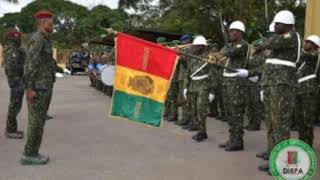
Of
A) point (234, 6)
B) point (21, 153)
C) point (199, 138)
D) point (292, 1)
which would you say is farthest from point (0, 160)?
point (292, 1)

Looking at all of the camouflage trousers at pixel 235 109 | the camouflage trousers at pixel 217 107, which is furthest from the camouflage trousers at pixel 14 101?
the camouflage trousers at pixel 217 107

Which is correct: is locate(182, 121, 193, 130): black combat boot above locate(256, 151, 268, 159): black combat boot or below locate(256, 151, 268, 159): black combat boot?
below

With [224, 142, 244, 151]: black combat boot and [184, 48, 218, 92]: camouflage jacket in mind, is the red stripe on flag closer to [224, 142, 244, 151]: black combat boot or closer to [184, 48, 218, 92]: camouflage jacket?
[224, 142, 244, 151]: black combat boot

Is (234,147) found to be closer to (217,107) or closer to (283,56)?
(283,56)

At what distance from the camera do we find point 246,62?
10.4 m

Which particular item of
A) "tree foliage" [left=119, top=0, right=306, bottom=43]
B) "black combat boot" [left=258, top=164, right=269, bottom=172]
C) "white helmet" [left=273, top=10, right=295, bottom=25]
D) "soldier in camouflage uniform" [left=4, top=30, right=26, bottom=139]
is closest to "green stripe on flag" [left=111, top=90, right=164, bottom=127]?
"black combat boot" [left=258, top=164, right=269, bottom=172]

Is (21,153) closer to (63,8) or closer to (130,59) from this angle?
(130,59)

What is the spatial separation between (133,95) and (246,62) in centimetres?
316

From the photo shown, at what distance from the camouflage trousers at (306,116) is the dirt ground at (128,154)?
76cm

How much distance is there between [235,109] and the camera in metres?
10.2

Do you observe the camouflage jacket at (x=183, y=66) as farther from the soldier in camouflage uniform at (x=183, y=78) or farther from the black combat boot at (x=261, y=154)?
the black combat boot at (x=261, y=154)

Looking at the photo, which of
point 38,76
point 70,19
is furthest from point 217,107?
point 70,19

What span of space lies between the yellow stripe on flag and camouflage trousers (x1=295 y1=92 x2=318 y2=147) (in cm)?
252

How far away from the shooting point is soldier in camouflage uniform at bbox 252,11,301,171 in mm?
8156
